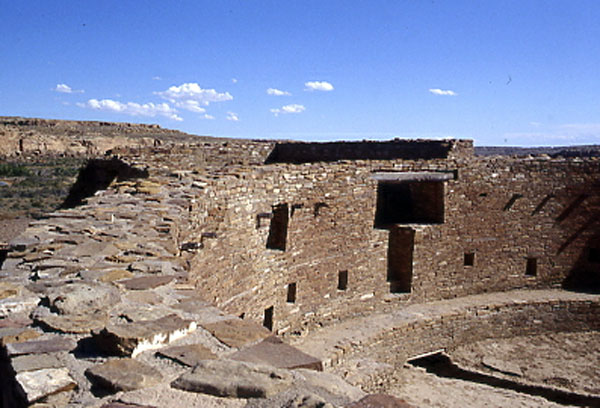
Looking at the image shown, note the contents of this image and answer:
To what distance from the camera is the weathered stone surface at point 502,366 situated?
10741 mm

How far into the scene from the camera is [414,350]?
11.2 meters

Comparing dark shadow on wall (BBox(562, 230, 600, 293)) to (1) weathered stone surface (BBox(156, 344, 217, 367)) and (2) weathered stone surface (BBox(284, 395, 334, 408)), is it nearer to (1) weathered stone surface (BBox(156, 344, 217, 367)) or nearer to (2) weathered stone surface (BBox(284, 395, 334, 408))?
(1) weathered stone surface (BBox(156, 344, 217, 367))

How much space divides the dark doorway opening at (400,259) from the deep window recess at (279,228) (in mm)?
3189

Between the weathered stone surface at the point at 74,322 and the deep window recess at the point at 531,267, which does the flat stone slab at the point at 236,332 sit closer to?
the weathered stone surface at the point at 74,322

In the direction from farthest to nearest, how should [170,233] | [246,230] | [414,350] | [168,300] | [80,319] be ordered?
[414,350] < [246,230] < [170,233] < [168,300] < [80,319]

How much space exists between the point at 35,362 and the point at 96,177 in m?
10.1

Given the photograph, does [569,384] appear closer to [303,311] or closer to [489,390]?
[489,390]

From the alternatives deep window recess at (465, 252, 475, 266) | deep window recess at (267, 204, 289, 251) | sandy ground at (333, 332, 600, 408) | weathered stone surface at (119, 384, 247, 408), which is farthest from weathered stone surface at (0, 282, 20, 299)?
deep window recess at (465, 252, 475, 266)

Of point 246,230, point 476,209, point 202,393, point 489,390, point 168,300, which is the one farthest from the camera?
point 476,209

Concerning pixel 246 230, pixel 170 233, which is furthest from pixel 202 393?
pixel 246 230

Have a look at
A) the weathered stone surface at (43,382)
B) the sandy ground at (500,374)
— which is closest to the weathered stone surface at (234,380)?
the weathered stone surface at (43,382)

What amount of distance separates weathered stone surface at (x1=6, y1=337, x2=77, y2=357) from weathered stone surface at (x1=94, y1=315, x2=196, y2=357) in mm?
157

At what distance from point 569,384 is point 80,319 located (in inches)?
382

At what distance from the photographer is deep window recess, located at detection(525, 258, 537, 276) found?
13.5 m
